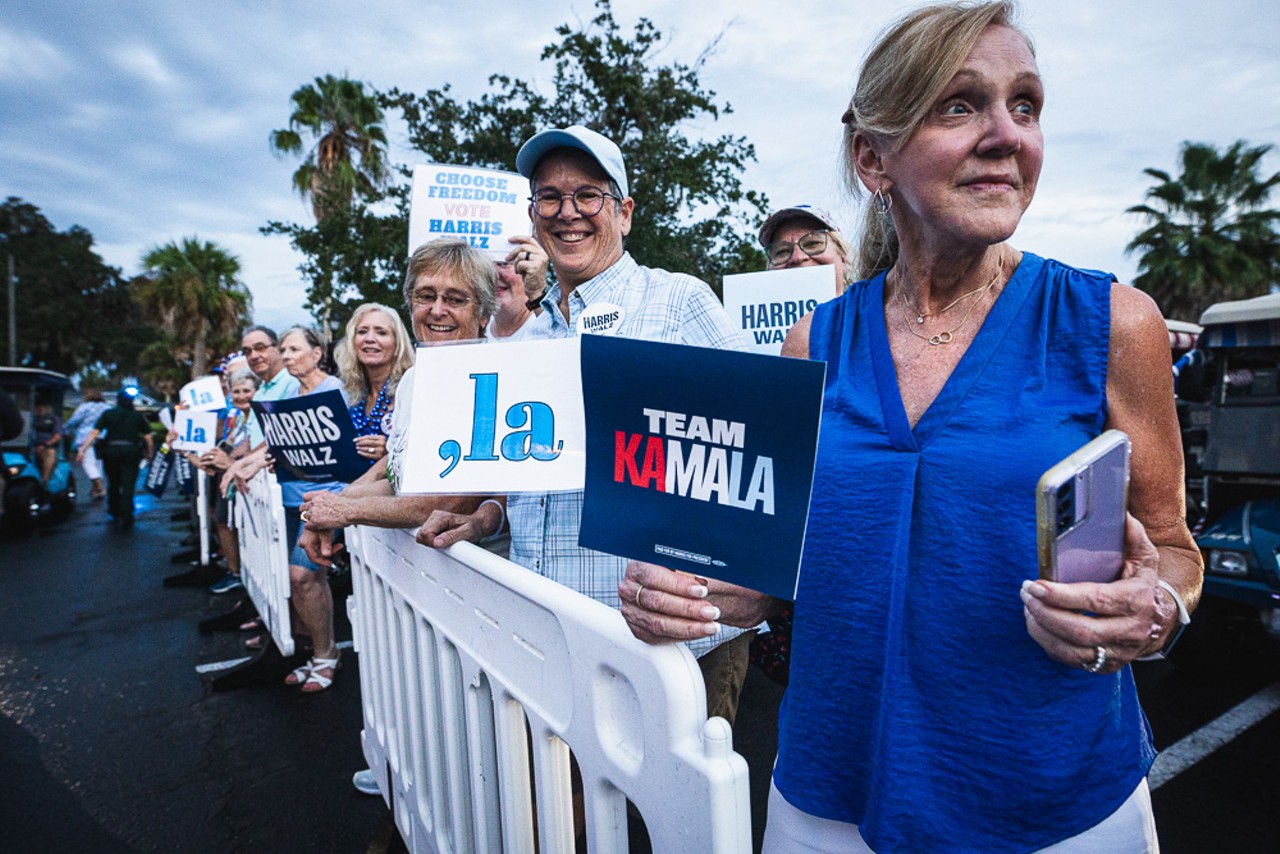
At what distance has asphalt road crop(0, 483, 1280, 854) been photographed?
300cm

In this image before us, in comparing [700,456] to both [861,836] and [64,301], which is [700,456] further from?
[64,301]

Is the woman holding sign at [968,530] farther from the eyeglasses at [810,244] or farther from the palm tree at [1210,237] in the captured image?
the palm tree at [1210,237]

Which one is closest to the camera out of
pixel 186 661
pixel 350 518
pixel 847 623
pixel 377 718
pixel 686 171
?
pixel 847 623

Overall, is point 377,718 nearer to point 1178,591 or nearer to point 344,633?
point 1178,591

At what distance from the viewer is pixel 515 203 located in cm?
543

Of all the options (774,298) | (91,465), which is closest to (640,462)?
(774,298)

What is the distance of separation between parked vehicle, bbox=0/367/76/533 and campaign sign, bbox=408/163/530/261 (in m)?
8.09

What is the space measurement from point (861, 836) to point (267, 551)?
433cm

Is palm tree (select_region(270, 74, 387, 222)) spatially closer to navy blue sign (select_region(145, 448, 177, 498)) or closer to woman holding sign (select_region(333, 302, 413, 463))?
navy blue sign (select_region(145, 448, 177, 498))

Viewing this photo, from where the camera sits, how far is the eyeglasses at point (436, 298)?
295cm

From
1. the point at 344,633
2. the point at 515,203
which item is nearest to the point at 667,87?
the point at 515,203

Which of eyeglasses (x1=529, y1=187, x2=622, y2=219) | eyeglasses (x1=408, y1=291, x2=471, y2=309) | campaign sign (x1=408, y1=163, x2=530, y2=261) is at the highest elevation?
campaign sign (x1=408, y1=163, x2=530, y2=261)

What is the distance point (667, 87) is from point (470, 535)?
11.5m

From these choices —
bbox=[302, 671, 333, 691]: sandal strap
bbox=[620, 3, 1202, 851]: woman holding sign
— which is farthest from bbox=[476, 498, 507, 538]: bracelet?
bbox=[302, 671, 333, 691]: sandal strap
